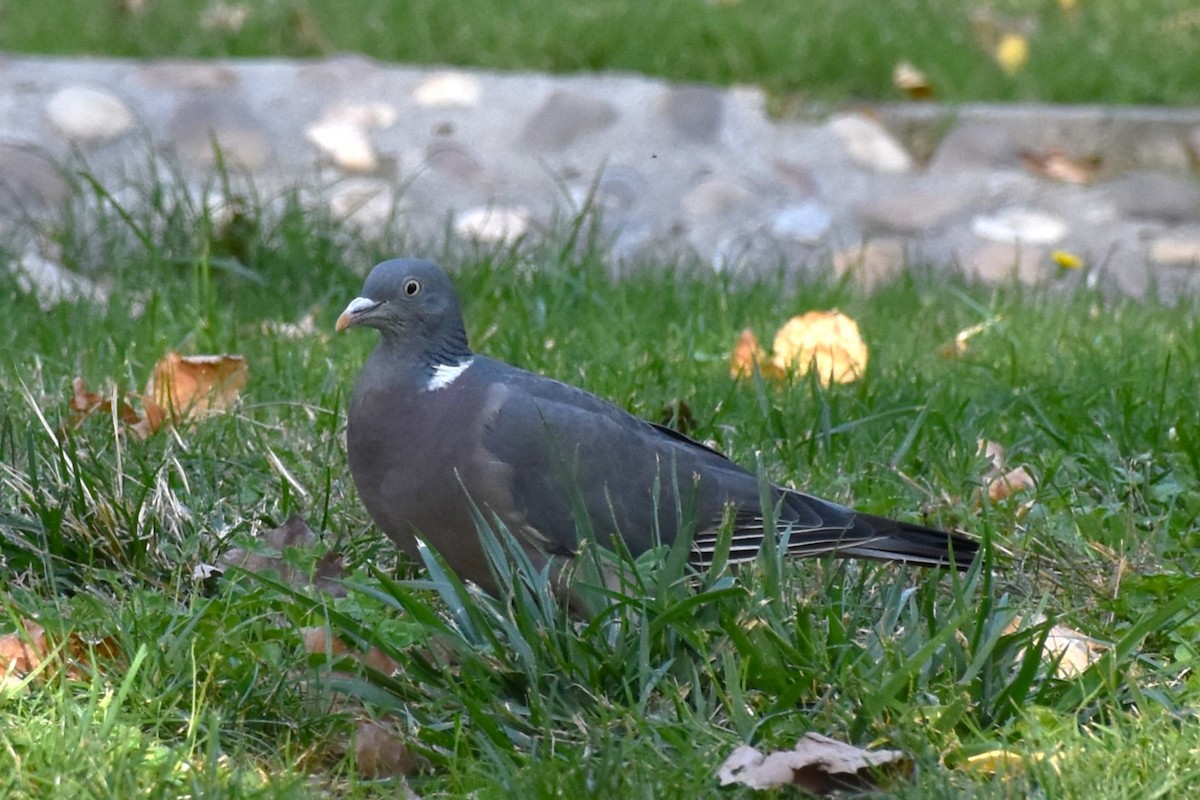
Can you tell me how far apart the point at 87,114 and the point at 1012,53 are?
13.4 feet

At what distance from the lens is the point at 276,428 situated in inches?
145

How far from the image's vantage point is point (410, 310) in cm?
321

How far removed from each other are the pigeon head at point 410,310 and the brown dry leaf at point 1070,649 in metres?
1.23

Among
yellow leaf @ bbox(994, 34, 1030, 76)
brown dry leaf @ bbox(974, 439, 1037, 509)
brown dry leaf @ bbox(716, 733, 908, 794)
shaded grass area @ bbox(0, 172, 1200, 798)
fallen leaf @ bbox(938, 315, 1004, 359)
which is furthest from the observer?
yellow leaf @ bbox(994, 34, 1030, 76)

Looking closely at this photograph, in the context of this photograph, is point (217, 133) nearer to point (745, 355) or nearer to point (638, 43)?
point (638, 43)

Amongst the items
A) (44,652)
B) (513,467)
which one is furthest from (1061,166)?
(44,652)

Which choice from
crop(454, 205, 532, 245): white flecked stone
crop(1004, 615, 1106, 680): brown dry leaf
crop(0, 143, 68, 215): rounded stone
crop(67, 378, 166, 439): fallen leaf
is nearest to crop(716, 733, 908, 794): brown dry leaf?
crop(1004, 615, 1106, 680): brown dry leaf

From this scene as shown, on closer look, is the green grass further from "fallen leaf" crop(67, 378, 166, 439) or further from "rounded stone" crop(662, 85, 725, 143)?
"fallen leaf" crop(67, 378, 166, 439)

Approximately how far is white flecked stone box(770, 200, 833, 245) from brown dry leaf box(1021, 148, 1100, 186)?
963 millimetres

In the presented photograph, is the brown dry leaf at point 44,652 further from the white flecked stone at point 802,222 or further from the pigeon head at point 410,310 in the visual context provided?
the white flecked stone at point 802,222

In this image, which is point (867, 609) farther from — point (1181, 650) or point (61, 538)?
point (61, 538)

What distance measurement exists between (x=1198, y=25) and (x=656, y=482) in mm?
5988

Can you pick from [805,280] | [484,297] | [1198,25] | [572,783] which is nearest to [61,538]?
[572,783]

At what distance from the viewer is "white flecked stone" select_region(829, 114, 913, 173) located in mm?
6711
